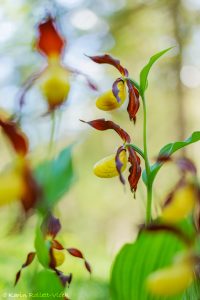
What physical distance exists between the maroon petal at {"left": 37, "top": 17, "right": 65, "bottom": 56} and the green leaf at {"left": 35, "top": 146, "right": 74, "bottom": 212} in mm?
140

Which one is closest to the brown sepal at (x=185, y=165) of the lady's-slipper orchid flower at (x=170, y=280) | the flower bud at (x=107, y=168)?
the lady's-slipper orchid flower at (x=170, y=280)

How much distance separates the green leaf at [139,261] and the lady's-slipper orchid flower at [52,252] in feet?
0.31

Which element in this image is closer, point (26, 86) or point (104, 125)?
point (26, 86)

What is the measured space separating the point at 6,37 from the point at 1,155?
2556 millimetres

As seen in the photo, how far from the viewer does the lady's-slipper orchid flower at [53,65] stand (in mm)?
573

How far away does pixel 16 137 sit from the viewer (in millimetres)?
529

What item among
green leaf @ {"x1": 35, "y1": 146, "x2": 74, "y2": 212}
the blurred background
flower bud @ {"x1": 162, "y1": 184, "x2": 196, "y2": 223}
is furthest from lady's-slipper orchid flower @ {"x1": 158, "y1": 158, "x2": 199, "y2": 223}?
the blurred background

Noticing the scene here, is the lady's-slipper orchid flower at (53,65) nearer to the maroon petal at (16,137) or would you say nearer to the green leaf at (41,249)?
the maroon petal at (16,137)

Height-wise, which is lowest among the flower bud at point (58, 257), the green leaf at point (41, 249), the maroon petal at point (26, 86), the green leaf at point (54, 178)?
the flower bud at point (58, 257)

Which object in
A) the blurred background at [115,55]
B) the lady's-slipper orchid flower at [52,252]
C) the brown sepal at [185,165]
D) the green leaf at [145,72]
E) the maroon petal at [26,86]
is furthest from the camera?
the blurred background at [115,55]

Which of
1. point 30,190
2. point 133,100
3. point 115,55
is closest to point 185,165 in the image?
point 30,190

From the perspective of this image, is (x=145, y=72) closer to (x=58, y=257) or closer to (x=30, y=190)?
(x=58, y=257)

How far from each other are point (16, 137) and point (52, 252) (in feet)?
1.11

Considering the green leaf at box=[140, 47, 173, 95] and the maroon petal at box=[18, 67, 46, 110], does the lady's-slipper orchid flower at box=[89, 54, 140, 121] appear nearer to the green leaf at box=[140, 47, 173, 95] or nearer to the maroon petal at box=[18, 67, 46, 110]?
the green leaf at box=[140, 47, 173, 95]
